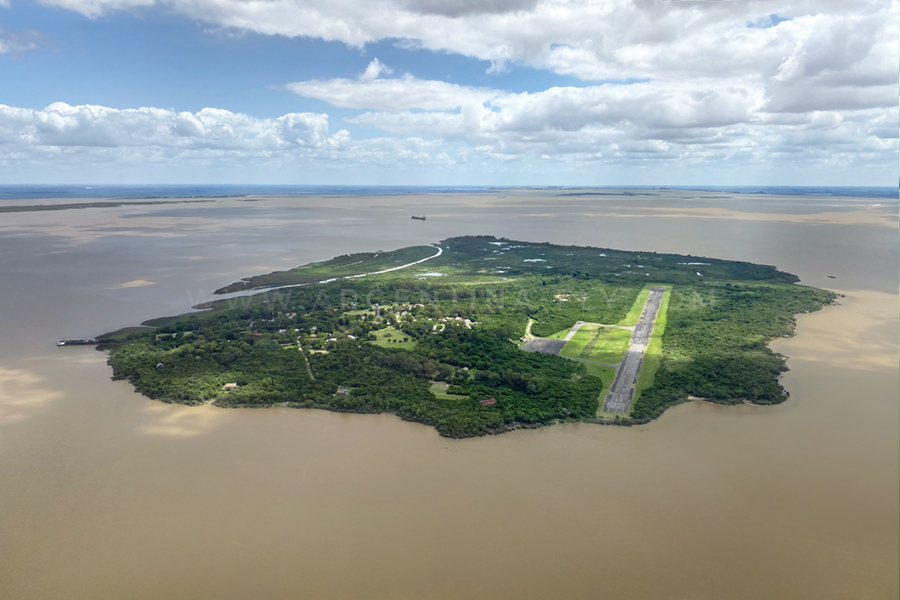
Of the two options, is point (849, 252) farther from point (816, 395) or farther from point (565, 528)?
point (565, 528)

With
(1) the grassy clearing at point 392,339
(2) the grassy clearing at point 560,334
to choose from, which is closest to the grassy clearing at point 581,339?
(2) the grassy clearing at point 560,334

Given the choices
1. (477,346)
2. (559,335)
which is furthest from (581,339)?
(477,346)

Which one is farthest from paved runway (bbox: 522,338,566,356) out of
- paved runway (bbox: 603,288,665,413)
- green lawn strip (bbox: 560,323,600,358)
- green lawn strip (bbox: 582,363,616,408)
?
paved runway (bbox: 603,288,665,413)

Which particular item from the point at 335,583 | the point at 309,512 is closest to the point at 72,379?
the point at 309,512

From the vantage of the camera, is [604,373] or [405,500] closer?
[405,500]

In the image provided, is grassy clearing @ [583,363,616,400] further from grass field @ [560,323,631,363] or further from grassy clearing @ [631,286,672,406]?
grassy clearing @ [631,286,672,406]

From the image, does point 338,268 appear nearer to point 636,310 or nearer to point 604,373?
point 636,310
